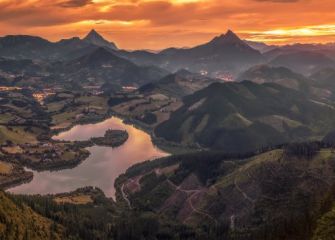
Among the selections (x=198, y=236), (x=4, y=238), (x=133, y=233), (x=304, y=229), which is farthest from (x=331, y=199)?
(x=4, y=238)

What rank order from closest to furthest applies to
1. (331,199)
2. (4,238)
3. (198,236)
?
(331,199), (4,238), (198,236)

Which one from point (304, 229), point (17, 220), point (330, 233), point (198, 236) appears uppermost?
point (330, 233)

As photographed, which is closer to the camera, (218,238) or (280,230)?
(280,230)

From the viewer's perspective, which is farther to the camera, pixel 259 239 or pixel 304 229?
pixel 259 239

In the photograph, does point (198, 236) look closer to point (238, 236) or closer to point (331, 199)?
point (238, 236)

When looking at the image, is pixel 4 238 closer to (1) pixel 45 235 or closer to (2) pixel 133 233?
(1) pixel 45 235

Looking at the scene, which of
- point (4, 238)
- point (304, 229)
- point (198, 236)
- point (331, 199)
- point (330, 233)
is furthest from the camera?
point (198, 236)

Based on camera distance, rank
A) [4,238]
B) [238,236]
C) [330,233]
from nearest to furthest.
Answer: [330,233], [4,238], [238,236]

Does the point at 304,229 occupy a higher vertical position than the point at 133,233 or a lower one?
higher

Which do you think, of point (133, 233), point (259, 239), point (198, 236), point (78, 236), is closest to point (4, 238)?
point (78, 236)
